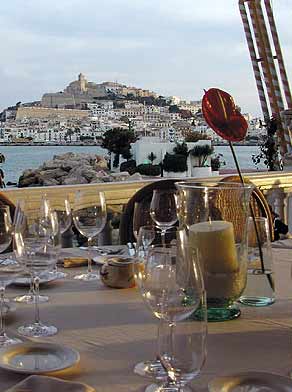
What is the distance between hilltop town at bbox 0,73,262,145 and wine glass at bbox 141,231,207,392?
357 centimetres

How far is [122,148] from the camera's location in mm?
6988

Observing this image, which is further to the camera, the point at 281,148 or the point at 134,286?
the point at 281,148

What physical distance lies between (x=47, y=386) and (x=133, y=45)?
757cm

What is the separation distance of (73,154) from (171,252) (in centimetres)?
855

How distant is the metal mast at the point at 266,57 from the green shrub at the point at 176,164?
3.25ft

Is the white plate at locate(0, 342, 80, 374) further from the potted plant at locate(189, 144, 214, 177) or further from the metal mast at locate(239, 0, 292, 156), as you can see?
the metal mast at locate(239, 0, 292, 156)

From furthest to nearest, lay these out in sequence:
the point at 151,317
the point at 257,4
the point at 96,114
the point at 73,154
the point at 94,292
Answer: the point at 73,154, the point at 257,4, the point at 96,114, the point at 94,292, the point at 151,317

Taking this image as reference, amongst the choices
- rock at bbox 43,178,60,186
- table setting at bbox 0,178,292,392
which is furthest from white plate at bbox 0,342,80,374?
rock at bbox 43,178,60,186

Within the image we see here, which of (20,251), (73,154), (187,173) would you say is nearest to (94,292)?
(20,251)

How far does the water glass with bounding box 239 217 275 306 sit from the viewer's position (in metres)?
1.40

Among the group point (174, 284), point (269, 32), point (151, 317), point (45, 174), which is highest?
point (269, 32)

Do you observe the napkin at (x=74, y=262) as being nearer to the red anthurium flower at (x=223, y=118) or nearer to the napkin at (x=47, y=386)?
the red anthurium flower at (x=223, y=118)

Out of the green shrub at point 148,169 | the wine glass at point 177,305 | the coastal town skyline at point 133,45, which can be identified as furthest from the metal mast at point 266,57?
the wine glass at point 177,305

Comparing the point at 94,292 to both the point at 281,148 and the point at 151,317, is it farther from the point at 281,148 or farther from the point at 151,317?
the point at 281,148
